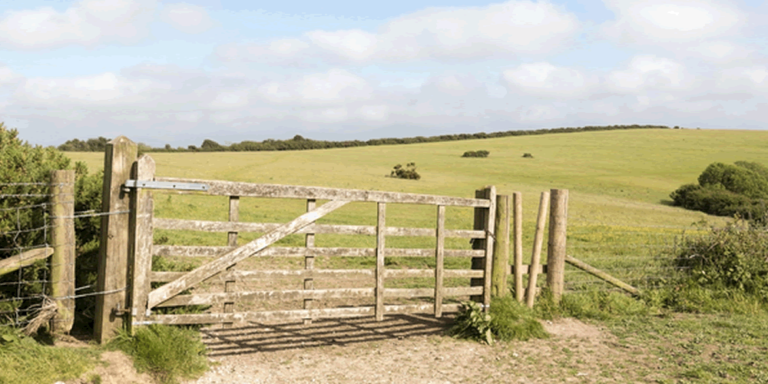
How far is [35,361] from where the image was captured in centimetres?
584

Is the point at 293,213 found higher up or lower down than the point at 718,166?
lower down

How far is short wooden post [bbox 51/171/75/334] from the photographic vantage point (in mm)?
6664

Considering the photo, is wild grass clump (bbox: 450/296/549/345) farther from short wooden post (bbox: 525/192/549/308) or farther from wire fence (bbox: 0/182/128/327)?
wire fence (bbox: 0/182/128/327)

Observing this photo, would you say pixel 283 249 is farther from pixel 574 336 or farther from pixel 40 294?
pixel 574 336

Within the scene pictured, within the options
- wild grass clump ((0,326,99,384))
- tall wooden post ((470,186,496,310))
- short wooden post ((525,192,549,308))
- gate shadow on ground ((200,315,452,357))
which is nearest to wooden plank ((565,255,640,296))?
short wooden post ((525,192,549,308))

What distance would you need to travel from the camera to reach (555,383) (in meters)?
7.11

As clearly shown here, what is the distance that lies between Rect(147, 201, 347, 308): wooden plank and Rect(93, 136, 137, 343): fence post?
1.36 ft

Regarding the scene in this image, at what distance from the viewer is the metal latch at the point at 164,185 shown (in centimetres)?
667

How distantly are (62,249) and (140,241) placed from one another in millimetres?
888

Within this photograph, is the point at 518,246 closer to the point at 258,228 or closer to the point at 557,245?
the point at 557,245

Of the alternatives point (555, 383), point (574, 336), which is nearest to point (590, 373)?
point (555, 383)

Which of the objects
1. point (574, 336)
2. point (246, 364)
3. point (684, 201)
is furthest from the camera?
point (684, 201)

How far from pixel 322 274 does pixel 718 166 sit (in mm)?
43743

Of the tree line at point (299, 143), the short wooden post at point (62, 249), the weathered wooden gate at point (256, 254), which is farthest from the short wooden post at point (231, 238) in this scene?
the tree line at point (299, 143)
